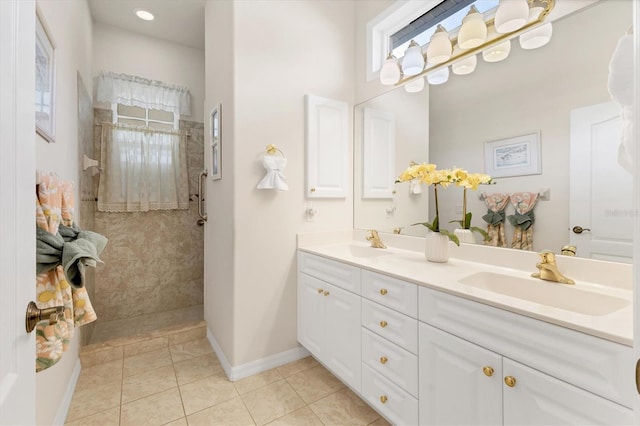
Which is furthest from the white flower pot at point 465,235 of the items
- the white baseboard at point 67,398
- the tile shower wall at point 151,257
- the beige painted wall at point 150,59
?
the beige painted wall at point 150,59

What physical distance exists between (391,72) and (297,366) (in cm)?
218

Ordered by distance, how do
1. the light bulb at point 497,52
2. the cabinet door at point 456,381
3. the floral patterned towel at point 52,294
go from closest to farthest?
the floral patterned towel at point 52,294, the cabinet door at point 456,381, the light bulb at point 497,52

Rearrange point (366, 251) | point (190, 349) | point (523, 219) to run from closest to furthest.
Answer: point (523, 219)
point (366, 251)
point (190, 349)

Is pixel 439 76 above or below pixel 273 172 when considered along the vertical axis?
above

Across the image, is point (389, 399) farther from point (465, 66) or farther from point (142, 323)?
point (142, 323)

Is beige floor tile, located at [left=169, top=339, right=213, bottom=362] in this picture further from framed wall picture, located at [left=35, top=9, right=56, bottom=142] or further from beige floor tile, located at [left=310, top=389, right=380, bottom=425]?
framed wall picture, located at [left=35, top=9, right=56, bottom=142]

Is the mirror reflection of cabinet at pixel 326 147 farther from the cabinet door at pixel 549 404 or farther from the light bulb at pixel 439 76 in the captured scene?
the cabinet door at pixel 549 404

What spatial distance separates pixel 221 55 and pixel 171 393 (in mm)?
2302

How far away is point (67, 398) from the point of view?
1609 millimetres

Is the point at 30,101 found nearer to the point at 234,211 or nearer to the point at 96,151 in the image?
the point at 234,211

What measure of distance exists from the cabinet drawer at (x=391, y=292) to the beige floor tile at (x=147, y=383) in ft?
4.78

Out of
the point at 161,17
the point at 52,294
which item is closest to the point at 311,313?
the point at 52,294

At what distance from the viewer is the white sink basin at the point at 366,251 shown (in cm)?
198

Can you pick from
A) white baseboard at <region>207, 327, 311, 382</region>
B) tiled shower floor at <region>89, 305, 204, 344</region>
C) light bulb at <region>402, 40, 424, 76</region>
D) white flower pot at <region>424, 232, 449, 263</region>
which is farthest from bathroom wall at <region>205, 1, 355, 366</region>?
white flower pot at <region>424, 232, 449, 263</region>
